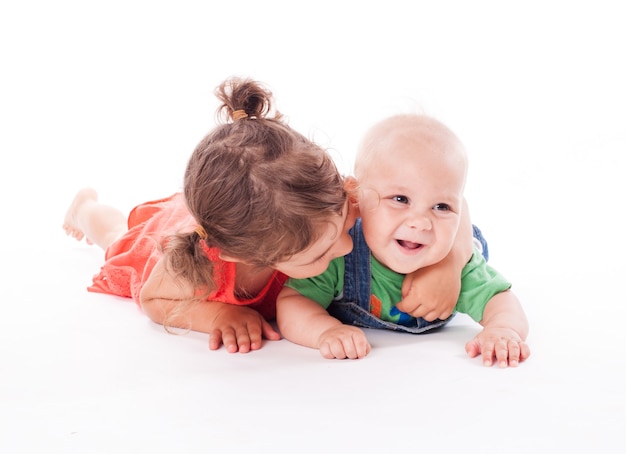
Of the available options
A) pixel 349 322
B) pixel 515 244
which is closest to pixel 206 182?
pixel 349 322

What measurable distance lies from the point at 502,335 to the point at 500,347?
47mm

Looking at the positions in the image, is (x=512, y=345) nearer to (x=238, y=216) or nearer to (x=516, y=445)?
(x=516, y=445)

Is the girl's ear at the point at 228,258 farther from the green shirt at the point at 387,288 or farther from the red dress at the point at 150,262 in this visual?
the green shirt at the point at 387,288

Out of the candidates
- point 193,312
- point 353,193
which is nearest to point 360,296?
point 353,193

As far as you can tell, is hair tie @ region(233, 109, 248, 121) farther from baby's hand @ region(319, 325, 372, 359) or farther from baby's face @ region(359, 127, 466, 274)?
baby's hand @ region(319, 325, 372, 359)

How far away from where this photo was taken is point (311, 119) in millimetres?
2854

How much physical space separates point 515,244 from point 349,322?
0.91m

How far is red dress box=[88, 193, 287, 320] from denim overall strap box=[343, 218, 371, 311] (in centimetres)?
19

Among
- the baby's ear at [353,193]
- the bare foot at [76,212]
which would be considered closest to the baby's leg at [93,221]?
the bare foot at [76,212]

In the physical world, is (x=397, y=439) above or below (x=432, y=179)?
below

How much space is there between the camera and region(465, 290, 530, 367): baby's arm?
151 cm

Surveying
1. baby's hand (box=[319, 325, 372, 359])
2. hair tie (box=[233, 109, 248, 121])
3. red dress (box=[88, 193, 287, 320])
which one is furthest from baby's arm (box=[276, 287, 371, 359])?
hair tie (box=[233, 109, 248, 121])

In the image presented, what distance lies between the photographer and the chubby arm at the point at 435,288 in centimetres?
169

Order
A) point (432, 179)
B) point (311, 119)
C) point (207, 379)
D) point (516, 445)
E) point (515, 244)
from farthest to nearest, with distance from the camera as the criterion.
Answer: point (311, 119), point (515, 244), point (432, 179), point (207, 379), point (516, 445)
